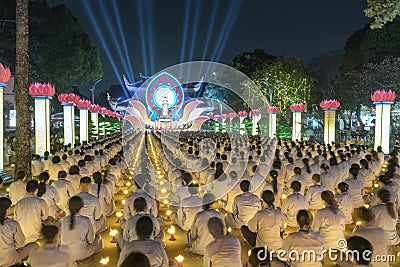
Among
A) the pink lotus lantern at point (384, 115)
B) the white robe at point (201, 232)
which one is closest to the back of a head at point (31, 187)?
the white robe at point (201, 232)

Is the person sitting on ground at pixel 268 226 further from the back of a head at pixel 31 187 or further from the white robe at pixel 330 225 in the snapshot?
the back of a head at pixel 31 187

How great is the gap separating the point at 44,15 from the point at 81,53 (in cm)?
385

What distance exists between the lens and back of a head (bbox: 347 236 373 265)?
4129 mm

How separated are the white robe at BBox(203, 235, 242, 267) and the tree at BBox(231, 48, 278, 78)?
1781 inches

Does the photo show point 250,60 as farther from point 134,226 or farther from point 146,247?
point 146,247

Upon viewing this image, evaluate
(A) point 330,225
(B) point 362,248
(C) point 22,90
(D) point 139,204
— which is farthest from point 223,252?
(C) point 22,90

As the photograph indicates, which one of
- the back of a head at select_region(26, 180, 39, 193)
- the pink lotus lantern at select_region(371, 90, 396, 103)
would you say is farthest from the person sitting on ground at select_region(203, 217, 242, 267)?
the pink lotus lantern at select_region(371, 90, 396, 103)

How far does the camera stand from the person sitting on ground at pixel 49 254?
15.2ft

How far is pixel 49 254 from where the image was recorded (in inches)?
183

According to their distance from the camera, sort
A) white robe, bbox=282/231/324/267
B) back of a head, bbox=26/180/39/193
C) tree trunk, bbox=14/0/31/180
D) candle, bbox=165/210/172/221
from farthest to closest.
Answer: tree trunk, bbox=14/0/31/180
candle, bbox=165/210/172/221
back of a head, bbox=26/180/39/193
white robe, bbox=282/231/324/267

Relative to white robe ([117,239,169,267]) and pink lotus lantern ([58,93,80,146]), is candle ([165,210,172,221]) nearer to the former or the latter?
white robe ([117,239,169,267])

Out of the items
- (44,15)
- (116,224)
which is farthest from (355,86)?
(116,224)

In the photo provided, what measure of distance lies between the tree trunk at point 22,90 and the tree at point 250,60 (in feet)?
125

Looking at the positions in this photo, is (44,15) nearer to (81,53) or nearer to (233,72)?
(81,53)
